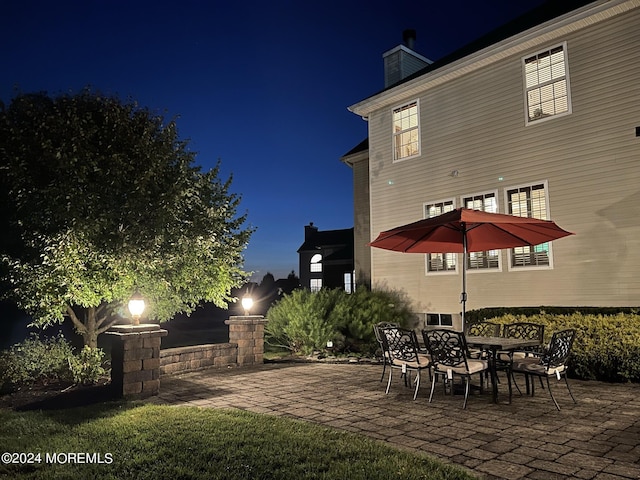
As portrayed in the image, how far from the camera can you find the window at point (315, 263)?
35000 mm

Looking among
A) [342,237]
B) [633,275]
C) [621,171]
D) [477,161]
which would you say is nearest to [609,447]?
[633,275]

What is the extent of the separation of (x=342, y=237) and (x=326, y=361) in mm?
25625

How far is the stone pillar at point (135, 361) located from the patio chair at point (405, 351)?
317 centimetres

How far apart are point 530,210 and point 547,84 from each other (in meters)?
2.70

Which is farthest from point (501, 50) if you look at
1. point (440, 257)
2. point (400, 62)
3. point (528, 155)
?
point (440, 257)

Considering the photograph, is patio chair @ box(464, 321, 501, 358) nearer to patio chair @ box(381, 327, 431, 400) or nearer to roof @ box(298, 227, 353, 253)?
patio chair @ box(381, 327, 431, 400)

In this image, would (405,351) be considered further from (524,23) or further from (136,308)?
(524,23)

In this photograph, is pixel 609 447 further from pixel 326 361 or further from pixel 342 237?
pixel 342 237

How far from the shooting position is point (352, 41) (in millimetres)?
24141

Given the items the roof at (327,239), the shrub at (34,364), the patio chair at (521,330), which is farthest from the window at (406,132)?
the roof at (327,239)

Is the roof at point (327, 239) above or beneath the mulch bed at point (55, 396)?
above

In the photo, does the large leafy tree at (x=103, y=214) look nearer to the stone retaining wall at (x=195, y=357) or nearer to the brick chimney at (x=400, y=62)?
the stone retaining wall at (x=195, y=357)

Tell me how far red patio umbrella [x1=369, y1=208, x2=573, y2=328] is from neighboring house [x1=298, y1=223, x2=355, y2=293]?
70.5 ft

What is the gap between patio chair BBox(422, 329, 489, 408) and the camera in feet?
18.5
